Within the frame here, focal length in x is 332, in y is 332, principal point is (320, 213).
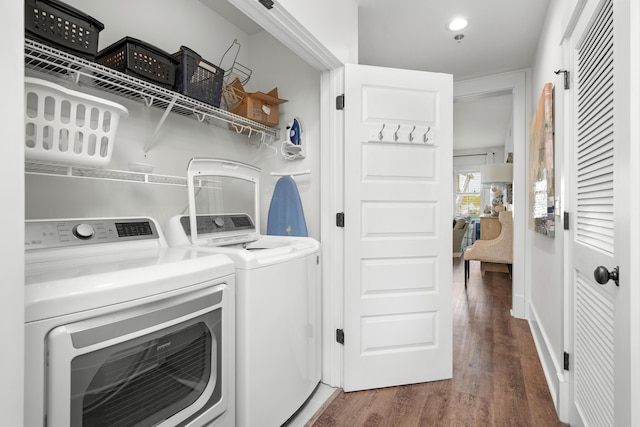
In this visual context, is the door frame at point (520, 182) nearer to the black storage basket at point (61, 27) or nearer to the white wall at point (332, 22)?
the white wall at point (332, 22)

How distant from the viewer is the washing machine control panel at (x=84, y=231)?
47.1 inches

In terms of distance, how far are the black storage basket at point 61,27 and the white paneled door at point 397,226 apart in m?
1.26

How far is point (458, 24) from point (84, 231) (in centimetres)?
276

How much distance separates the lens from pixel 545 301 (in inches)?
92.4

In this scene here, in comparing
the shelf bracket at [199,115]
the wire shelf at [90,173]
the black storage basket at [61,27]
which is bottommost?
the wire shelf at [90,173]

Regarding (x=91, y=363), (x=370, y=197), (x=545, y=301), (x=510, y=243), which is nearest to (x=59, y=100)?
(x=91, y=363)

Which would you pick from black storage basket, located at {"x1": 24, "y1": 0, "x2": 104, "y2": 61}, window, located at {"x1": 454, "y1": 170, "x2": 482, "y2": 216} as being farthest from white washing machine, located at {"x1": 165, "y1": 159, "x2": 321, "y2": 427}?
window, located at {"x1": 454, "y1": 170, "x2": 482, "y2": 216}

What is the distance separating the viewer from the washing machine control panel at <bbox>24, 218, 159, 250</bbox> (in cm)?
120

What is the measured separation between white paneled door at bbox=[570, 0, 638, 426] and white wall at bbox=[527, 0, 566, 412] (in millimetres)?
216

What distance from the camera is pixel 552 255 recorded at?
209 centimetres

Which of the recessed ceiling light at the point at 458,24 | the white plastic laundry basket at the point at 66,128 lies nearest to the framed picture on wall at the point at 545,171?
the recessed ceiling light at the point at 458,24

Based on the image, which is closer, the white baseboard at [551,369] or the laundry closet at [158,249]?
the laundry closet at [158,249]
